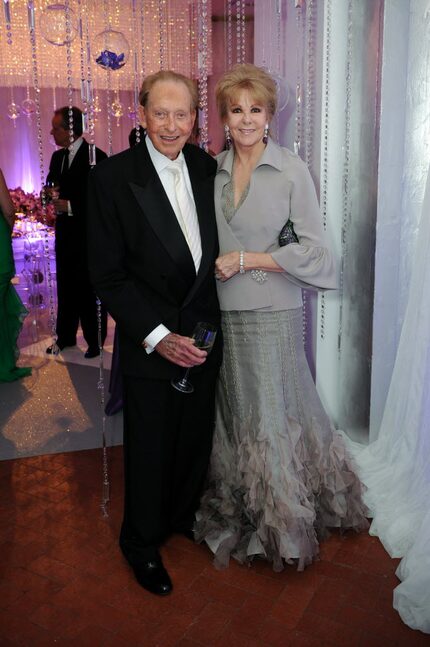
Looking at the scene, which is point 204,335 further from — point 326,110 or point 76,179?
point 76,179

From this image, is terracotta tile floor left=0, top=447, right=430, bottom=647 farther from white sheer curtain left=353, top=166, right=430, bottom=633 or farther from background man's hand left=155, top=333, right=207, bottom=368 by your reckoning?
background man's hand left=155, top=333, right=207, bottom=368

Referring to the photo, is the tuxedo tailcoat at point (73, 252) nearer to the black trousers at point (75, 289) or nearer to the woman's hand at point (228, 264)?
the black trousers at point (75, 289)

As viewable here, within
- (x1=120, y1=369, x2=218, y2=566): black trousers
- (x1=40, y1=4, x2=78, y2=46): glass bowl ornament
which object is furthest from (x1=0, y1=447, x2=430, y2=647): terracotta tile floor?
(x1=40, y1=4, x2=78, y2=46): glass bowl ornament

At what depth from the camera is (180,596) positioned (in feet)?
7.50

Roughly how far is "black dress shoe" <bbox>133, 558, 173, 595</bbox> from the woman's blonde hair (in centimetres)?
169

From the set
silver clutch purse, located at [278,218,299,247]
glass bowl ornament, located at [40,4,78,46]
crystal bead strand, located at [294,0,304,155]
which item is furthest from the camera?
glass bowl ornament, located at [40,4,78,46]

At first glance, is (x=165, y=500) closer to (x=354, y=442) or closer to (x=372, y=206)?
(x=354, y=442)

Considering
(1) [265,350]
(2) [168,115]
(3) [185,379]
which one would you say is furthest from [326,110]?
(3) [185,379]

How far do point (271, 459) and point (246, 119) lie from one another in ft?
4.05

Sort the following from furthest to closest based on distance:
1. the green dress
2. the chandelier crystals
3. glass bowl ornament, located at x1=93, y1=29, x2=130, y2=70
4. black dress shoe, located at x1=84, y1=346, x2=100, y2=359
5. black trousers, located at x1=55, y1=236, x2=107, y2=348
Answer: the chandelier crystals < black dress shoe, located at x1=84, y1=346, x2=100, y2=359 < black trousers, located at x1=55, y1=236, x2=107, y2=348 < the green dress < glass bowl ornament, located at x1=93, y1=29, x2=130, y2=70

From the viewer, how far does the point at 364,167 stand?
120 inches

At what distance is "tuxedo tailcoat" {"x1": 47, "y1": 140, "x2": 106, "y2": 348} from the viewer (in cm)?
490

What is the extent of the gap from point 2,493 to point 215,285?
1522mm

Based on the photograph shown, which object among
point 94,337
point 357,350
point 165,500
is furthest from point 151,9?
point 165,500
